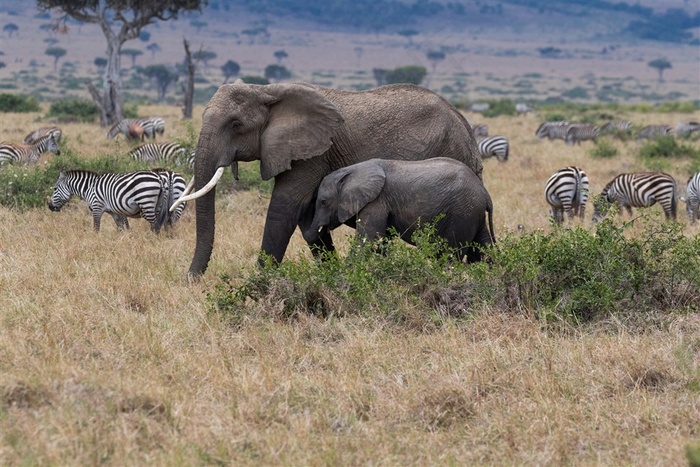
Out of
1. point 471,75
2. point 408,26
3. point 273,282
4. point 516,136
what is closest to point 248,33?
point 408,26

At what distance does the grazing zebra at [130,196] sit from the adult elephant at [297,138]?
8.34ft

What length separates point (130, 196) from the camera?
1070 centimetres

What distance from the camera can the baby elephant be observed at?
7.94 m

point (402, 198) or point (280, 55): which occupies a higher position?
point (402, 198)

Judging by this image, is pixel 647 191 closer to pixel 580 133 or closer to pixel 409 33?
pixel 580 133

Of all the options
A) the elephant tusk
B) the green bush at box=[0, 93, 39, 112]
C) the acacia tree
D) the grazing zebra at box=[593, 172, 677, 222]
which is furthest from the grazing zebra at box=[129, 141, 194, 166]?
the green bush at box=[0, 93, 39, 112]

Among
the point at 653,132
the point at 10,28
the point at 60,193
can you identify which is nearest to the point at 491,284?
the point at 60,193

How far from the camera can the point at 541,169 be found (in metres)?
17.8

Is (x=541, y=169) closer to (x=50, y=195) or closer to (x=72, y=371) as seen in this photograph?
(x=50, y=195)

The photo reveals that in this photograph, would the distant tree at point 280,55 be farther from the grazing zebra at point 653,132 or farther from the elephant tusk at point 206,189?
the elephant tusk at point 206,189

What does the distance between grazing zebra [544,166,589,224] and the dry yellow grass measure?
19.0 ft

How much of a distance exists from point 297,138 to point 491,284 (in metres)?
1.90

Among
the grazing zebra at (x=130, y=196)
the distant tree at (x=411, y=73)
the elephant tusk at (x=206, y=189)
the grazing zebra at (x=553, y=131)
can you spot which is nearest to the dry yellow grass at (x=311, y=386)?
the elephant tusk at (x=206, y=189)

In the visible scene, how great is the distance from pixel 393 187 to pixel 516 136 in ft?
69.6
